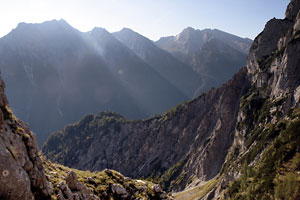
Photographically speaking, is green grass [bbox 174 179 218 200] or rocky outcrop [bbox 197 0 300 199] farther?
green grass [bbox 174 179 218 200]

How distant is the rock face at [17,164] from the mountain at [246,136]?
5148 cm

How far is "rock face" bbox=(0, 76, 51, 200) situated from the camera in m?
15.1

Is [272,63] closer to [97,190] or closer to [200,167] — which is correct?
[200,167]

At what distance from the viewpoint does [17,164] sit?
1603cm

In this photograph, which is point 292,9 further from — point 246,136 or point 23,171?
point 23,171

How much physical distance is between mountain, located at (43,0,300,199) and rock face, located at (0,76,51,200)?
51483 millimetres

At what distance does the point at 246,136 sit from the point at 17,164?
347 ft

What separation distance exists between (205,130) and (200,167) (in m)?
31.9

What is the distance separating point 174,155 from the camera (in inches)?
7008

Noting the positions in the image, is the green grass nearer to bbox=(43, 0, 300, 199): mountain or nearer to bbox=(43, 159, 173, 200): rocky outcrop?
bbox=(43, 0, 300, 199): mountain

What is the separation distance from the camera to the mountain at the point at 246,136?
69.1m

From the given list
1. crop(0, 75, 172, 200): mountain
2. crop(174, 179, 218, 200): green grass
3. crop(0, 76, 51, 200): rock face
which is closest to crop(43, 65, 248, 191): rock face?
crop(174, 179, 218, 200): green grass

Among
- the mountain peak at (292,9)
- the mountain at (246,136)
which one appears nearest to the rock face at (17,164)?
the mountain at (246,136)

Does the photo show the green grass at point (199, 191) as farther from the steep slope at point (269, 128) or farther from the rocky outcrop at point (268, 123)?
the rocky outcrop at point (268, 123)
